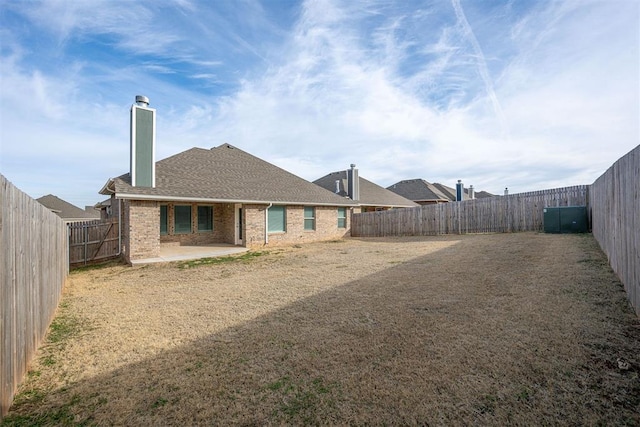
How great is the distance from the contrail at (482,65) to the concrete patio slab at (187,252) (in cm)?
1233

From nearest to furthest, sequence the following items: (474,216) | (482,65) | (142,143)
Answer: (142,143)
(482,65)
(474,216)

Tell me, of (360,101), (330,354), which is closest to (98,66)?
(360,101)

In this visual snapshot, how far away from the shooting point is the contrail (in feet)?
32.4

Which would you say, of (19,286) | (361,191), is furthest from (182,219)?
(361,191)

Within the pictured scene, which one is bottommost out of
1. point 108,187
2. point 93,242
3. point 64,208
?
point 93,242

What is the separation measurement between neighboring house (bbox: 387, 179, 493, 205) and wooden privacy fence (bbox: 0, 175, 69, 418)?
33.5 m

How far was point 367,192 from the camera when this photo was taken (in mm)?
26672

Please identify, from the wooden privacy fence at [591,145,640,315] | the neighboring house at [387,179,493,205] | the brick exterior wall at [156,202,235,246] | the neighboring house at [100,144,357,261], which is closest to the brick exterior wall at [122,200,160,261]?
the neighboring house at [100,144,357,261]

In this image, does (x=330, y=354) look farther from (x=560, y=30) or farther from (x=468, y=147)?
(x=468, y=147)

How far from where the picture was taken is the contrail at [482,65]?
388 inches

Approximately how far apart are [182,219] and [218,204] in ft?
6.47

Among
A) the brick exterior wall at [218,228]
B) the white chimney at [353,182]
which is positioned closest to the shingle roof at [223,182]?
the brick exterior wall at [218,228]

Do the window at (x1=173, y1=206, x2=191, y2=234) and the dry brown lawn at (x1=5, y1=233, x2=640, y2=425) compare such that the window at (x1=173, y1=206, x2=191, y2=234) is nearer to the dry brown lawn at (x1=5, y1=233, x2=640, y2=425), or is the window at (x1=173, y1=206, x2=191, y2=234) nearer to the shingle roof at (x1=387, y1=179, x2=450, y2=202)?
the dry brown lawn at (x1=5, y1=233, x2=640, y2=425)

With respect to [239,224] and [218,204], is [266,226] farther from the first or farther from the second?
[218,204]
